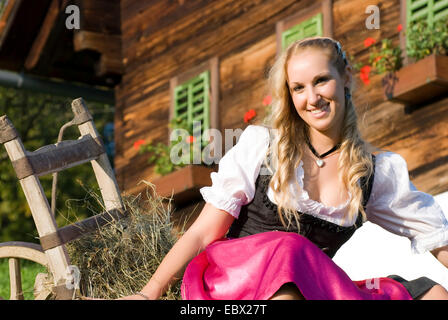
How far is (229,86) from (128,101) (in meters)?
1.97

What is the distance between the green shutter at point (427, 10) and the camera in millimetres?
6040

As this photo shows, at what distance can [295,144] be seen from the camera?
121 inches

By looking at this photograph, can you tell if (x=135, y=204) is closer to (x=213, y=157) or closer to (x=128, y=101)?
(x=213, y=157)

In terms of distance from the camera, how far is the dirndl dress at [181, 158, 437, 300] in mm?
2494

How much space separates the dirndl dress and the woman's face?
260 mm

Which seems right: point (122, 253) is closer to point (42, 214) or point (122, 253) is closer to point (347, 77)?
point (42, 214)

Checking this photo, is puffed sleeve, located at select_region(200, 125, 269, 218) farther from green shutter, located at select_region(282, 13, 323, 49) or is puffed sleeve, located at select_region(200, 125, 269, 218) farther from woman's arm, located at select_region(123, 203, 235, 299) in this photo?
green shutter, located at select_region(282, 13, 323, 49)

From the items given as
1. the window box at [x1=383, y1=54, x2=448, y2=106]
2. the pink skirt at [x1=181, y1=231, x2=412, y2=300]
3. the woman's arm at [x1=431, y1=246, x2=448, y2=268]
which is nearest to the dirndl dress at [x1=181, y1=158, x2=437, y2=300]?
the pink skirt at [x1=181, y1=231, x2=412, y2=300]

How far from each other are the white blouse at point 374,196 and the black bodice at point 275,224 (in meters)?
0.02

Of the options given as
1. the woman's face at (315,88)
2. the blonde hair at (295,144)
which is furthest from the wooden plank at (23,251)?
the woman's face at (315,88)

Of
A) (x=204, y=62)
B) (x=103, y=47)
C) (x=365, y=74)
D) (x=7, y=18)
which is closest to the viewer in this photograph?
(x=365, y=74)

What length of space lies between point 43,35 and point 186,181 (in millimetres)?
3978

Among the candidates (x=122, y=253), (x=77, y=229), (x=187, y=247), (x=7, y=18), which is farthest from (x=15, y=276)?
(x=7, y=18)

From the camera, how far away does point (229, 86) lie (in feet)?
28.1
